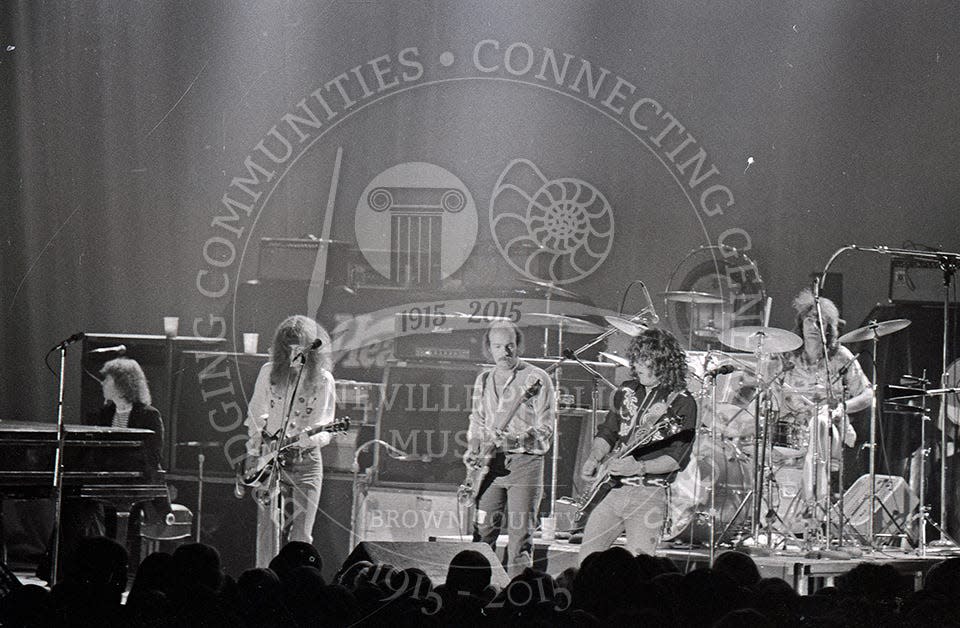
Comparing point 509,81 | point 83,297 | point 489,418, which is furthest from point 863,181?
point 83,297

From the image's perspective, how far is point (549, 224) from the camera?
19.8ft

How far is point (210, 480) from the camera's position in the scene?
6078 millimetres

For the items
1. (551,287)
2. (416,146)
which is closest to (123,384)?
(416,146)

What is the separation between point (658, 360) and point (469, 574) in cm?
206

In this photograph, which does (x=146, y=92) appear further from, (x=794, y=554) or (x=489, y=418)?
(x=794, y=554)

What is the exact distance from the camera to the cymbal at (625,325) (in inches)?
231

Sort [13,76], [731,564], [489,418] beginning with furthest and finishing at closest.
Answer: [489,418], [13,76], [731,564]

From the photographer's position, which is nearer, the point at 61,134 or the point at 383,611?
the point at 383,611

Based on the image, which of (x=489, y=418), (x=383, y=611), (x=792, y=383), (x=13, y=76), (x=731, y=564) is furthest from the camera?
(x=792, y=383)

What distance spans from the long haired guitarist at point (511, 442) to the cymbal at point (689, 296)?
0.83 metres

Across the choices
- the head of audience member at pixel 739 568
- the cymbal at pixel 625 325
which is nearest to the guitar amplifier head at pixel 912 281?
the cymbal at pixel 625 325

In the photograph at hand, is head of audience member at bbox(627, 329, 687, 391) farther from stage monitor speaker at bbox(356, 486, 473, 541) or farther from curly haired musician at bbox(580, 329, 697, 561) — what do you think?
stage monitor speaker at bbox(356, 486, 473, 541)

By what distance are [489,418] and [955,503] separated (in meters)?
3.05

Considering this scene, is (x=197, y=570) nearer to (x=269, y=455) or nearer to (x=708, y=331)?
(x=269, y=455)
